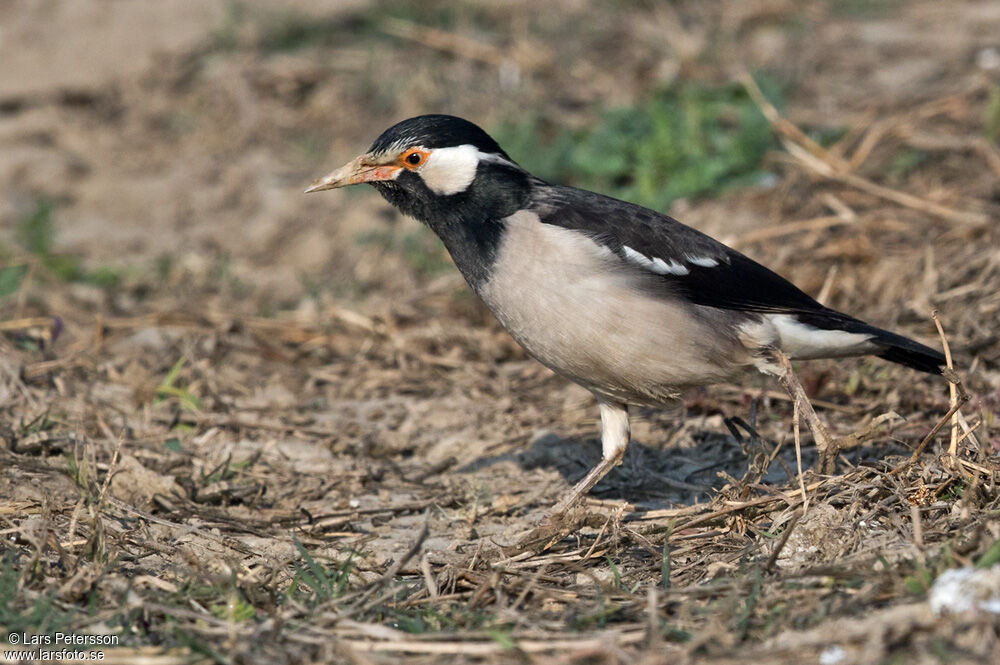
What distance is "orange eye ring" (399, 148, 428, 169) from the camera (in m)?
4.48

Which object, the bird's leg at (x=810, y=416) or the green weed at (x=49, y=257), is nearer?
the bird's leg at (x=810, y=416)

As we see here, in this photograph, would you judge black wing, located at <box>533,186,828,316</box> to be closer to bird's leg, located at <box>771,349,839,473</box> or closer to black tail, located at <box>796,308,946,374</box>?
black tail, located at <box>796,308,946,374</box>

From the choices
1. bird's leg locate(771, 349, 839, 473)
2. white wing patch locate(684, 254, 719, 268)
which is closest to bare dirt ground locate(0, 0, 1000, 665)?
bird's leg locate(771, 349, 839, 473)

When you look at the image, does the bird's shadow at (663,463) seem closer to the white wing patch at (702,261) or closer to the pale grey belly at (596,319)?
the pale grey belly at (596,319)

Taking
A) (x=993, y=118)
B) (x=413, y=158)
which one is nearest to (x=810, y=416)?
(x=413, y=158)

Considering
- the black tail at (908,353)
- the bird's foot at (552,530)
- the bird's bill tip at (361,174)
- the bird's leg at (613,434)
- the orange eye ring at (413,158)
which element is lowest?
the bird's foot at (552,530)

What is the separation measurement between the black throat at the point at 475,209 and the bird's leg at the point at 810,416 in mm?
1174

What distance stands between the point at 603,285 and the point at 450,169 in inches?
32.9

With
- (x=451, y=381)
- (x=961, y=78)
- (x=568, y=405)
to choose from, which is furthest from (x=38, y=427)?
(x=961, y=78)

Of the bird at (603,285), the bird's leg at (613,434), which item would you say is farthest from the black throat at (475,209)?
the bird's leg at (613,434)

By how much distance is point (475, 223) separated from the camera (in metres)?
4.36

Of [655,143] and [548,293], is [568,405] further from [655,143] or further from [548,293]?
[655,143]

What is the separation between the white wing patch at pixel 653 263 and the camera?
4238 mm

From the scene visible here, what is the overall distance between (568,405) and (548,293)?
166 centimetres
